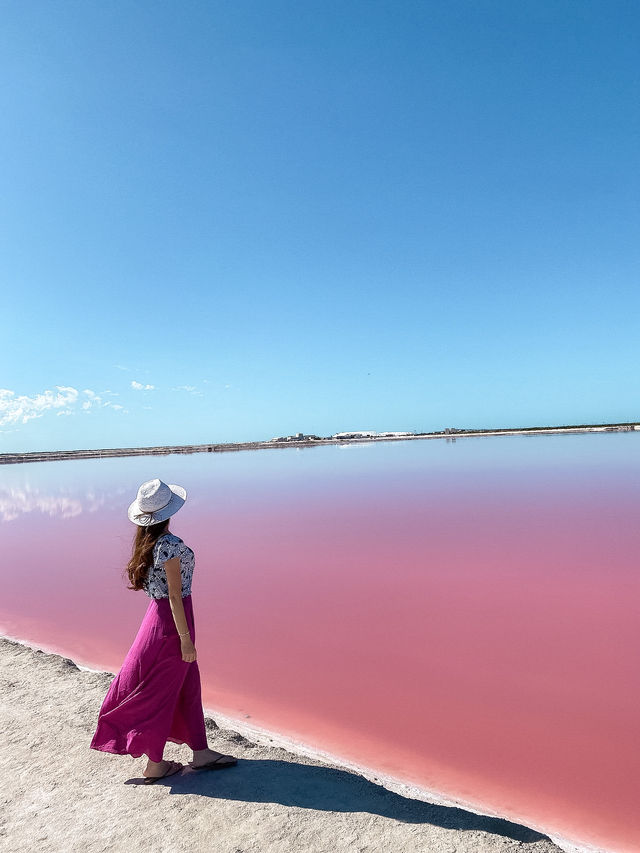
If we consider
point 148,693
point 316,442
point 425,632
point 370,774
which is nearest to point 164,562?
point 148,693

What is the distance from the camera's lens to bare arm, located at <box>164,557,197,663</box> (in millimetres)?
2746

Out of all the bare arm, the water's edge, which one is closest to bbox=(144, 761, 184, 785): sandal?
the water's edge

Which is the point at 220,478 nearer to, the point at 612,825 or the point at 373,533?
the point at 373,533

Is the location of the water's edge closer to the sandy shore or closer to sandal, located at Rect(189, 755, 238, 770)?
the sandy shore

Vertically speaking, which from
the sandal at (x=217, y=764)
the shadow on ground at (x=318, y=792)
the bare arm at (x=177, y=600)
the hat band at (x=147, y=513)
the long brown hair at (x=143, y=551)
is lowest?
the shadow on ground at (x=318, y=792)

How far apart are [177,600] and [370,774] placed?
5.20 ft

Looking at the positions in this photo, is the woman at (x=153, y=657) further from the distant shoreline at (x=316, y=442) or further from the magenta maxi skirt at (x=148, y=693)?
the distant shoreline at (x=316, y=442)

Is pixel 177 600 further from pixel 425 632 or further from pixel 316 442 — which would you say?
pixel 316 442

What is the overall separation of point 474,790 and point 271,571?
16.0ft

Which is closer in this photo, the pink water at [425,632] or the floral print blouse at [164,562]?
the floral print blouse at [164,562]

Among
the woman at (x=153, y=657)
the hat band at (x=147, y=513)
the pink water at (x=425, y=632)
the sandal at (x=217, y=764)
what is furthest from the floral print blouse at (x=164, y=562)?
the pink water at (x=425, y=632)

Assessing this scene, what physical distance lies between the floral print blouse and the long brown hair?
3 cm

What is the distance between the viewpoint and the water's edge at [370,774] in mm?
2645

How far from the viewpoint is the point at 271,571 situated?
764cm
